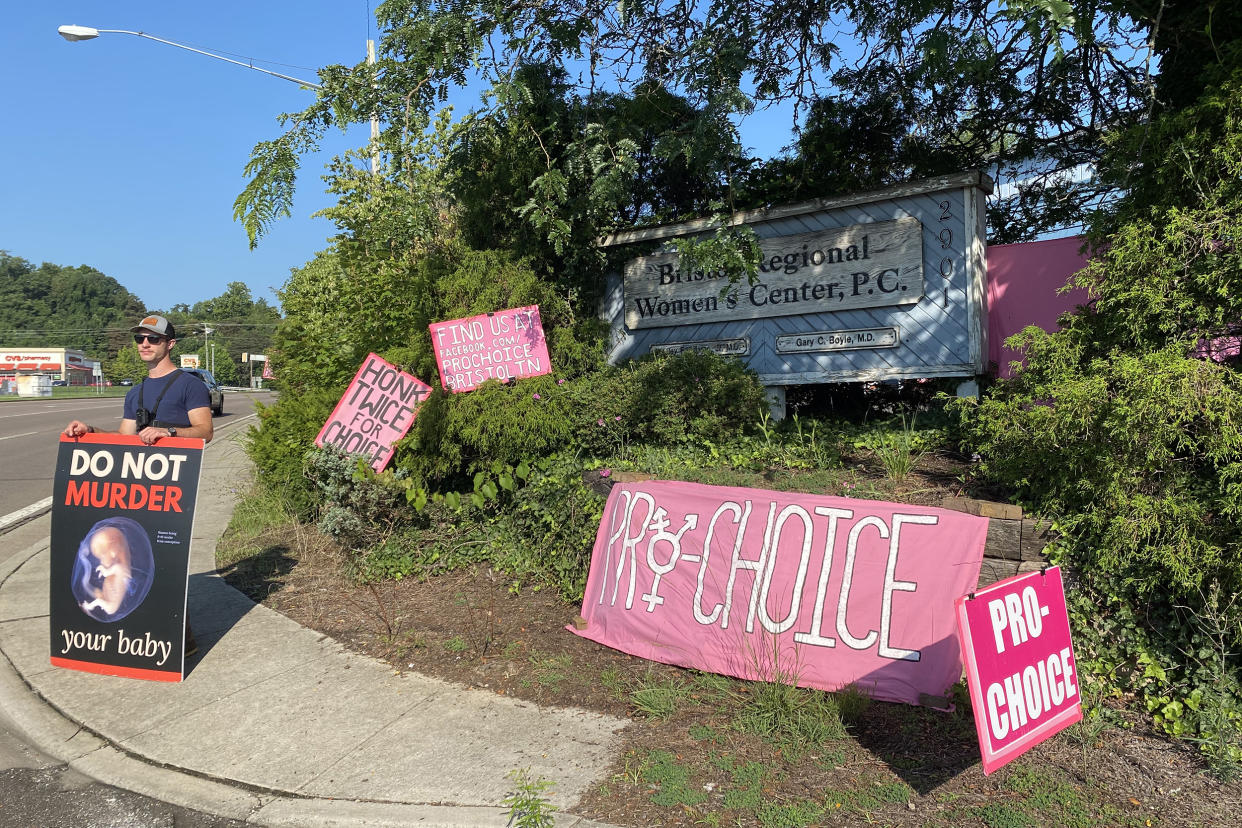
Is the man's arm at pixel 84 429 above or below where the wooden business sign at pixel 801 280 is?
below

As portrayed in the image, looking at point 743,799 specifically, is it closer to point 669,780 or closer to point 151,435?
point 669,780

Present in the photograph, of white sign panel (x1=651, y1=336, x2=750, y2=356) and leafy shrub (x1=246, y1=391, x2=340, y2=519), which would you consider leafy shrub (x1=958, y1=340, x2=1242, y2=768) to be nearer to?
white sign panel (x1=651, y1=336, x2=750, y2=356)

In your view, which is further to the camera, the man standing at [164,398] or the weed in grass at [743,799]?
the man standing at [164,398]

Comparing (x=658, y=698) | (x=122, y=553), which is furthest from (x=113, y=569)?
(x=658, y=698)

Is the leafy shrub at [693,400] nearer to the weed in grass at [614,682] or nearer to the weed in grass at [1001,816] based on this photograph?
the weed in grass at [614,682]

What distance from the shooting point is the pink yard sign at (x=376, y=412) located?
23.0 feet

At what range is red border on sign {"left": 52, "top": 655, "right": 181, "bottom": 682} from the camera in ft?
15.5

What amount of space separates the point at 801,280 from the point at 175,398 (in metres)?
4.79

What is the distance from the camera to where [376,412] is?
23.3ft

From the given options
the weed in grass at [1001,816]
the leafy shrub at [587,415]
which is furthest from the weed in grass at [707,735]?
the leafy shrub at [587,415]

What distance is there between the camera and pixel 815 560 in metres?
4.30

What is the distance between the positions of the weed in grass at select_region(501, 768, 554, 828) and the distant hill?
145 metres

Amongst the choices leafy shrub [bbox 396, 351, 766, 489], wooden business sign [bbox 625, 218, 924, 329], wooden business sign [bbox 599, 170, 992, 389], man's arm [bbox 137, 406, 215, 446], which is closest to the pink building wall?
wooden business sign [bbox 599, 170, 992, 389]

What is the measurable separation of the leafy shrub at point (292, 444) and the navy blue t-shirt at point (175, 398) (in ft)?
9.07
